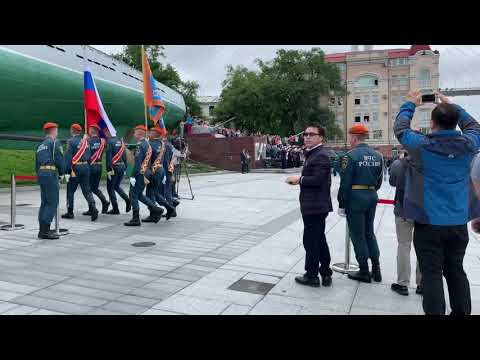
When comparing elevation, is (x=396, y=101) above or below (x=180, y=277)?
above

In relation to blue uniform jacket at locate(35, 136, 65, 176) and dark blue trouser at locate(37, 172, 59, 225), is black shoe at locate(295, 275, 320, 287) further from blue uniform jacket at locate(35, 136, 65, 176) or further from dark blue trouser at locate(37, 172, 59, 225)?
blue uniform jacket at locate(35, 136, 65, 176)

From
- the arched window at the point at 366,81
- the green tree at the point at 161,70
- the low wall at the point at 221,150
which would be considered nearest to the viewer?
the low wall at the point at 221,150

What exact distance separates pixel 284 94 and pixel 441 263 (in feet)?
183

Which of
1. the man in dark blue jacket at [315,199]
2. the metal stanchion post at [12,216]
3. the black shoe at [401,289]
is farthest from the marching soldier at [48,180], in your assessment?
the black shoe at [401,289]

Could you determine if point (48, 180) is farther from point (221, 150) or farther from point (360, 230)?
point (221, 150)

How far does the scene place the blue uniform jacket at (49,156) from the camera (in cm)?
674

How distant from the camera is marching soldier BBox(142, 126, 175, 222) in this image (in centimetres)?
839

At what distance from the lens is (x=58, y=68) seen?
653 inches

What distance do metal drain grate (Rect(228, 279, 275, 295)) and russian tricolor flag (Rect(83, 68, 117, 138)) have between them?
228 inches

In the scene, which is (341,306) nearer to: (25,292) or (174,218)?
(25,292)

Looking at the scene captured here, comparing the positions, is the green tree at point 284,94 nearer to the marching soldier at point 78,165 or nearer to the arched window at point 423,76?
the arched window at point 423,76

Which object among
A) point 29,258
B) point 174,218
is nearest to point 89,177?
point 174,218

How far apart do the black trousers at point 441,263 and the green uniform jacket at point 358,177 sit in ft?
4.56
